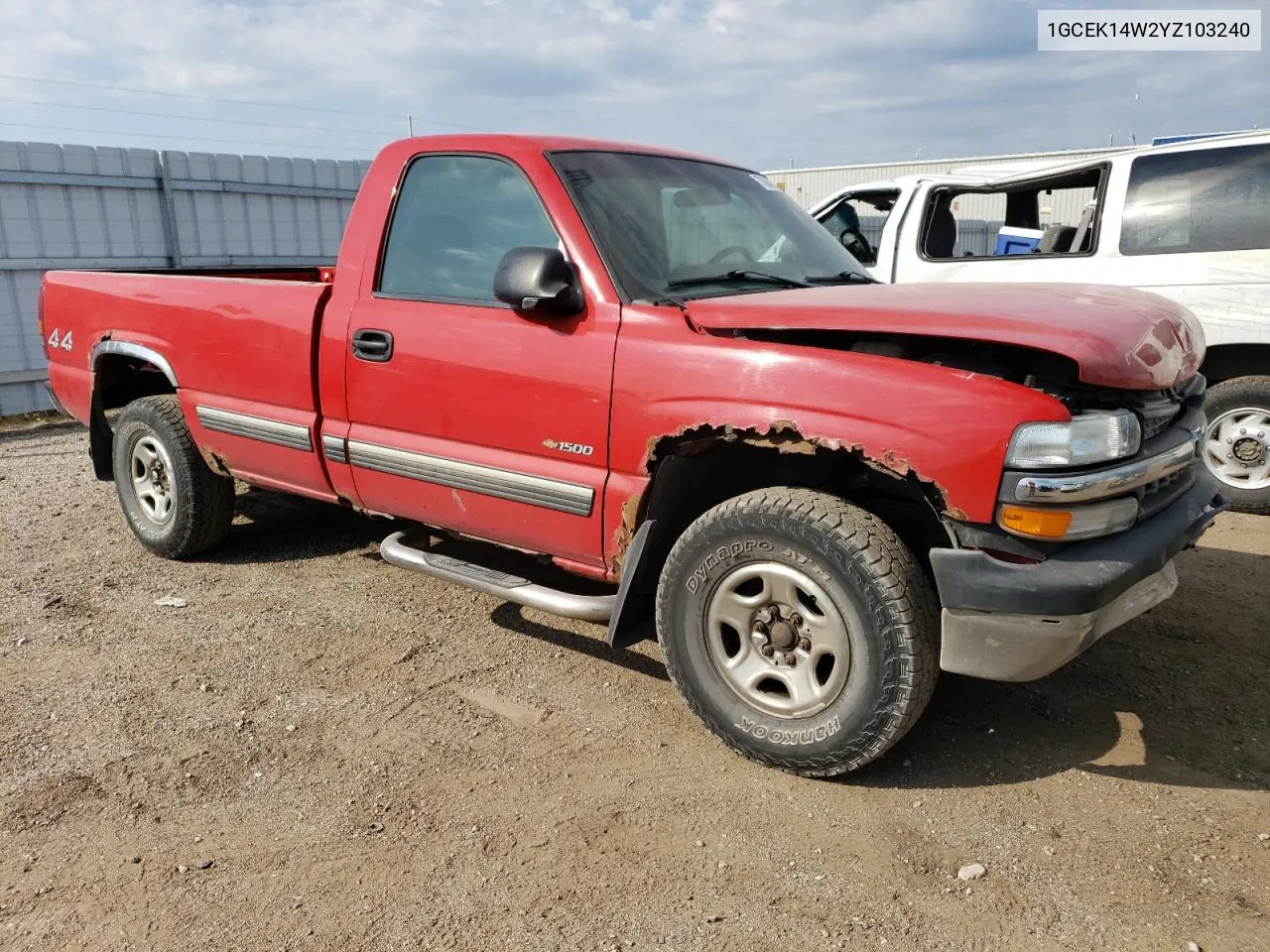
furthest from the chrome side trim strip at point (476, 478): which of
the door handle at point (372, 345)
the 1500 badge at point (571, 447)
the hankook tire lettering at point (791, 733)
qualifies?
the hankook tire lettering at point (791, 733)

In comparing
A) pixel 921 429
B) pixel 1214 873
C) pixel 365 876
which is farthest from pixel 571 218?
pixel 1214 873

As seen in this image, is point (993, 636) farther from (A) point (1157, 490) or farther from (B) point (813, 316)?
(B) point (813, 316)

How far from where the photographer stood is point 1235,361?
5895 mm

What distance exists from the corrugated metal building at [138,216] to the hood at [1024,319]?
6.94 metres

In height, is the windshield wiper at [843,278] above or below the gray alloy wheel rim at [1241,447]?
above

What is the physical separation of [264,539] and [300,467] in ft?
4.49

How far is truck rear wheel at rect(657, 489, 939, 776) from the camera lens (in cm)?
271

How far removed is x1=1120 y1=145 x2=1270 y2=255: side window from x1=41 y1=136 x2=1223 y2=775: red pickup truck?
9.44 ft

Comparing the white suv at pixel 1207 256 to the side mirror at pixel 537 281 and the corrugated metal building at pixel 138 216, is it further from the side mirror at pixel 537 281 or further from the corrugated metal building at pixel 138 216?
the corrugated metal building at pixel 138 216

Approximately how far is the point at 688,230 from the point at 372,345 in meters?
1.31

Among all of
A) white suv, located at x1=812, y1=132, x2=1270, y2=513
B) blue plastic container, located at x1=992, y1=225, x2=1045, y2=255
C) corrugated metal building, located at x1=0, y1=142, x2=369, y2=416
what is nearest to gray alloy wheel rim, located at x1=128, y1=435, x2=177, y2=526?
corrugated metal building, located at x1=0, y1=142, x2=369, y2=416

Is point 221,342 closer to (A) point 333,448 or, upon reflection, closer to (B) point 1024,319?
(A) point 333,448

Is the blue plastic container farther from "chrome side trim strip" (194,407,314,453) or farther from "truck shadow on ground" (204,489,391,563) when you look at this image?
"chrome side trim strip" (194,407,314,453)

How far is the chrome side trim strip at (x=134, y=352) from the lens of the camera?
15.3 ft
